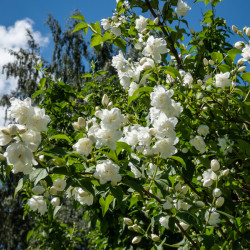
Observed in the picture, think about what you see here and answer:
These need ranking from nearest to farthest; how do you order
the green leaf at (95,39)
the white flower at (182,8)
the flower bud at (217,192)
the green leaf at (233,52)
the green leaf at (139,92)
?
the flower bud at (217,192) < the green leaf at (139,92) < the green leaf at (233,52) < the green leaf at (95,39) < the white flower at (182,8)

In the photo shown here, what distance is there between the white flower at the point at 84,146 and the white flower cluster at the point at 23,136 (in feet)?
0.45

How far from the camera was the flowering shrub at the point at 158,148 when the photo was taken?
1.12 meters

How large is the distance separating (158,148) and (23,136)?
484 mm

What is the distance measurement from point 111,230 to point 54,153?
1779mm

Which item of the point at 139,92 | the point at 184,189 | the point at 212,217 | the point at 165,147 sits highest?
the point at 139,92

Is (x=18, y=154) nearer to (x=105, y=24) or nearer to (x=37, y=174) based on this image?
(x=37, y=174)

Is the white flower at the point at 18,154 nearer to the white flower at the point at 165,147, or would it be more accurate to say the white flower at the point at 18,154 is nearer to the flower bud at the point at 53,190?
the flower bud at the point at 53,190

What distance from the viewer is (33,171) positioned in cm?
110

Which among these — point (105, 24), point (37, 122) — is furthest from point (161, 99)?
point (105, 24)

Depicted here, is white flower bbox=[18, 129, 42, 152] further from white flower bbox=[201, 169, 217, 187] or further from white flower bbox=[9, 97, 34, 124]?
white flower bbox=[201, 169, 217, 187]

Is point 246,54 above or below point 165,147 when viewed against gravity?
above

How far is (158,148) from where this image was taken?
1204 millimetres

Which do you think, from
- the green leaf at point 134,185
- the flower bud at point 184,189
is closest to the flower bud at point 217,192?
the flower bud at point 184,189

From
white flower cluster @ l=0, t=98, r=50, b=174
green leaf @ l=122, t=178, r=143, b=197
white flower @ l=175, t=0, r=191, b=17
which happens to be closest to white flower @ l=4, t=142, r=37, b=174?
white flower cluster @ l=0, t=98, r=50, b=174
